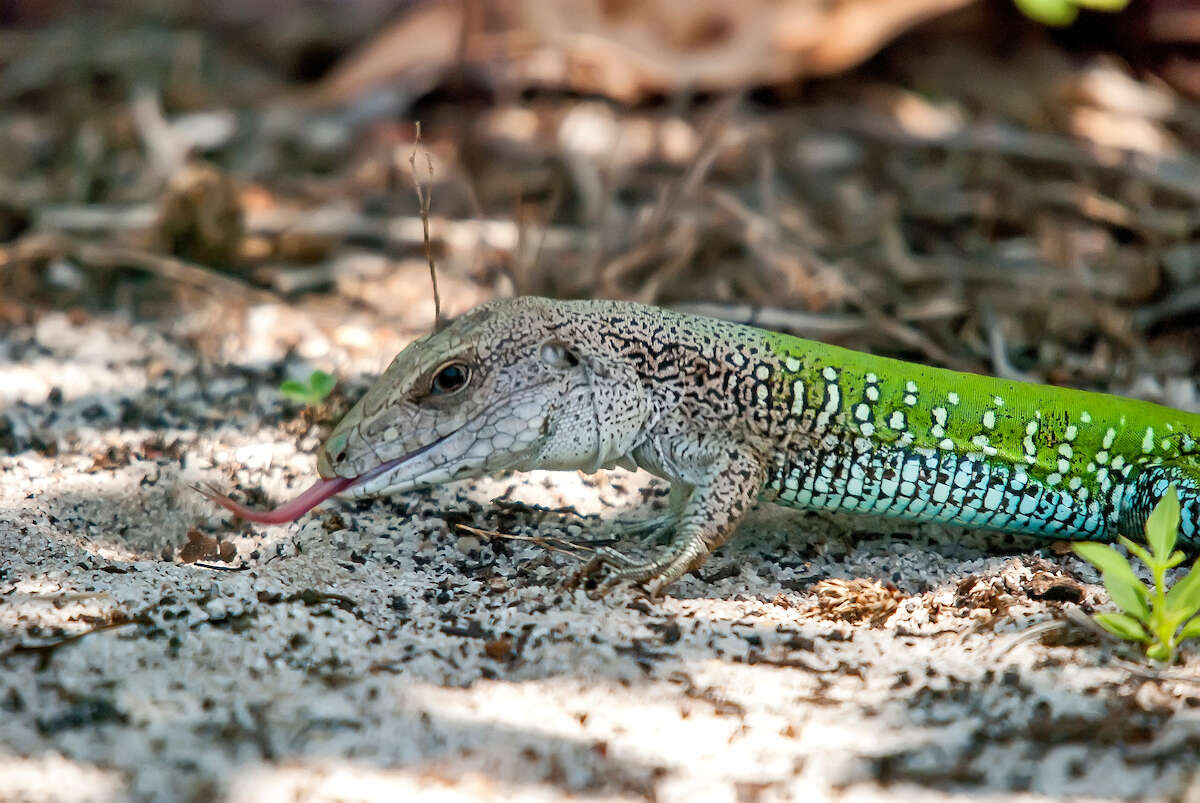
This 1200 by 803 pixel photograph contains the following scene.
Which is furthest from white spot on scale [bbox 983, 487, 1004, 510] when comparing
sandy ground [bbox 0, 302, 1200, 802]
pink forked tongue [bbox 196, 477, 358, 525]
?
pink forked tongue [bbox 196, 477, 358, 525]

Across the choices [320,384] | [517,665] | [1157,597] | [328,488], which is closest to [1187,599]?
[1157,597]

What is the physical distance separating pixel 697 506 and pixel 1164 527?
1400 mm

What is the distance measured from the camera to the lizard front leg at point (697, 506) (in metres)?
3.51

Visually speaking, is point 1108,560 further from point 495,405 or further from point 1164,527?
point 495,405

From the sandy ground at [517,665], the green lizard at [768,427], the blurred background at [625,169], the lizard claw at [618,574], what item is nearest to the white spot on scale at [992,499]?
the green lizard at [768,427]

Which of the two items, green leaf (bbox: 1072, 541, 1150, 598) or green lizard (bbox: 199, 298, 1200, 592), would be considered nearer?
green leaf (bbox: 1072, 541, 1150, 598)

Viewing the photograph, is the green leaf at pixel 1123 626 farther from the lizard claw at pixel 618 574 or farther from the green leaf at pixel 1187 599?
the lizard claw at pixel 618 574

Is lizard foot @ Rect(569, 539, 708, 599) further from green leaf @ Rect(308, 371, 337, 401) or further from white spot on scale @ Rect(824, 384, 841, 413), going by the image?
green leaf @ Rect(308, 371, 337, 401)

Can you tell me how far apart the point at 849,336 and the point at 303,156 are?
4.06m

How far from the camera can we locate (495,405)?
141 inches

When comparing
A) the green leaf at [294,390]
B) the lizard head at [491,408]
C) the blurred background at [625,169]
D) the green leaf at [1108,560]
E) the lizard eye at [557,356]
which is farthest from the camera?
the blurred background at [625,169]

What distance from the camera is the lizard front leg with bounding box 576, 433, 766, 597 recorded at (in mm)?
3512

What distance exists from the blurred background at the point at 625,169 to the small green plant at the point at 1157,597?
7.48 ft

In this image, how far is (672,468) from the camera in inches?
151
